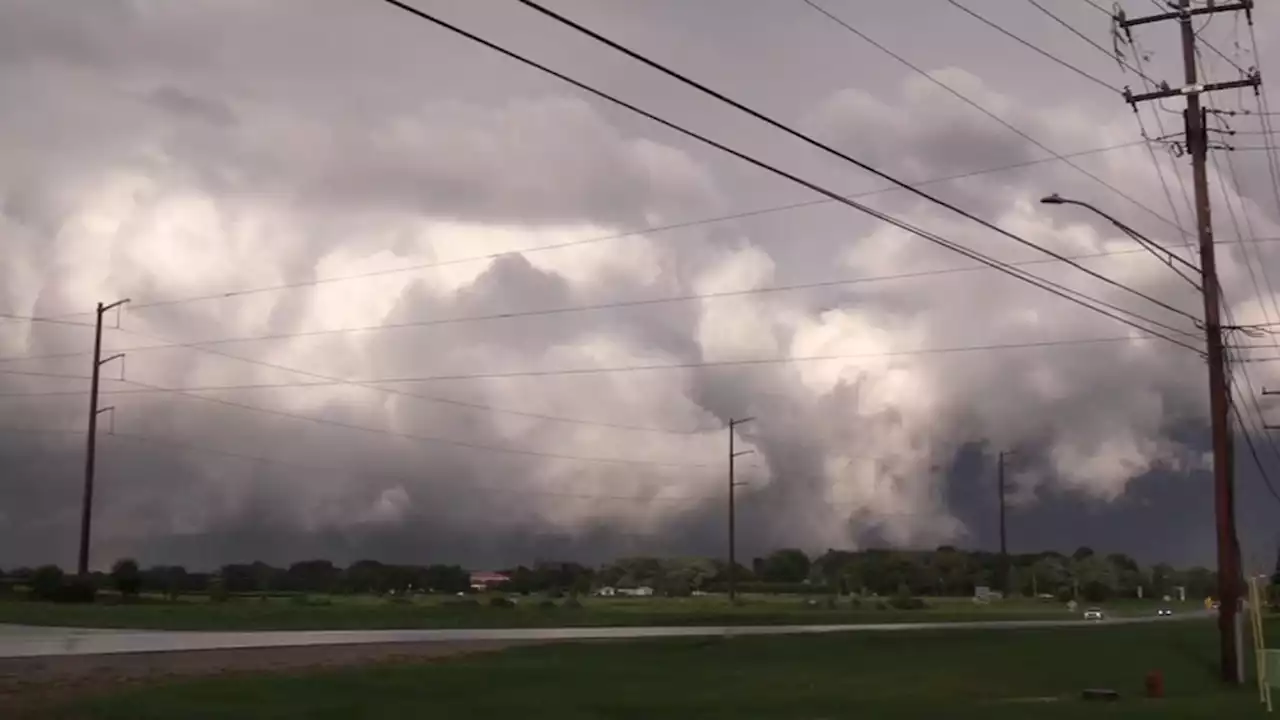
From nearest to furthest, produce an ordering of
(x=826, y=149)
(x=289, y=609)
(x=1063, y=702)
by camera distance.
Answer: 1. (x=826, y=149)
2. (x=1063, y=702)
3. (x=289, y=609)

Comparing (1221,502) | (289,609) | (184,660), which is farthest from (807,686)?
(289,609)

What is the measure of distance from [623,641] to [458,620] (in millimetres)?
25174

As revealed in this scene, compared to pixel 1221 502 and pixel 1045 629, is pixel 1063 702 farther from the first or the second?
pixel 1045 629

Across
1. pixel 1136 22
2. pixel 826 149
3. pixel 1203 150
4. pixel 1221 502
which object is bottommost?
pixel 1221 502

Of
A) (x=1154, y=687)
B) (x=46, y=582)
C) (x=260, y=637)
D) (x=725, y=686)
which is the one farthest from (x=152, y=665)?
(x=46, y=582)

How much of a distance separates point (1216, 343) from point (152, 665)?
29.0m

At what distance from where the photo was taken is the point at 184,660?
38.5 metres

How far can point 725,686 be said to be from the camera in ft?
117

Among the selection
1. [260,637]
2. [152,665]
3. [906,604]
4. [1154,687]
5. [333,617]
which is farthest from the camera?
[906,604]

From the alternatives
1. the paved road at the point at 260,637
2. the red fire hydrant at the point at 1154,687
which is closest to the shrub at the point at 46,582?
the paved road at the point at 260,637

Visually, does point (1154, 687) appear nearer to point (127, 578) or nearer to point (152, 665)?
point (152, 665)

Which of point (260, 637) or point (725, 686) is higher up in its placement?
point (260, 637)

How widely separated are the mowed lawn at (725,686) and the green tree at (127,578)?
1832 inches

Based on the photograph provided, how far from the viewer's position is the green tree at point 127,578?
287 ft
